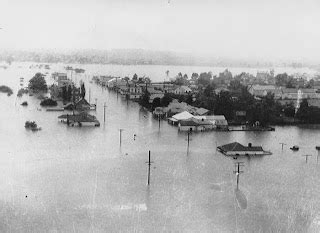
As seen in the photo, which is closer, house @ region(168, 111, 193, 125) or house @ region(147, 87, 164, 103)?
house @ region(168, 111, 193, 125)

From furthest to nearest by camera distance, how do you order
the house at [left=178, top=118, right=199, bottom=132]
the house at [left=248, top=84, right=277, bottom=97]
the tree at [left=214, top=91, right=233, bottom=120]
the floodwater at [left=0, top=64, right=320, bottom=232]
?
1. the house at [left=248, top=84, right=277, bottom=97]
2. the tree at [left=214, top=91, right=233, bottom=120]
3. the house at [left=178, top=118, right=199, bottom=132]
4. the floodwater at [left=0, top=64, right=320, bottom=232]

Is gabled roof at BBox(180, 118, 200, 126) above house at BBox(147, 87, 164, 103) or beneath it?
beneath

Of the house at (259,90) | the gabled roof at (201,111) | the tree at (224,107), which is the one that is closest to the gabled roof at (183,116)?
the gabled roof at (201,111)

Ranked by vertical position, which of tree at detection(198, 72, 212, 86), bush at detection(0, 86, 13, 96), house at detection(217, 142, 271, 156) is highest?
tree at detection(198, 72, 212, 86)

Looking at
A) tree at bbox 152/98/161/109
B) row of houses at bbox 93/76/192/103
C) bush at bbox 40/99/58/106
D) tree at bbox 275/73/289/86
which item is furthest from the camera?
tree at bbox 275/73/289/86

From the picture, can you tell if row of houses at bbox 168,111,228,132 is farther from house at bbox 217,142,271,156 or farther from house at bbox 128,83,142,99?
house at bbox 128,83,142,99

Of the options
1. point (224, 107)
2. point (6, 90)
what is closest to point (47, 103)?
point (6, 90)

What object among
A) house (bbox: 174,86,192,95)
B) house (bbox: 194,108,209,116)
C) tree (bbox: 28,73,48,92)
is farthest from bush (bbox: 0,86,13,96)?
house (bbox: 194,108,209,116)
